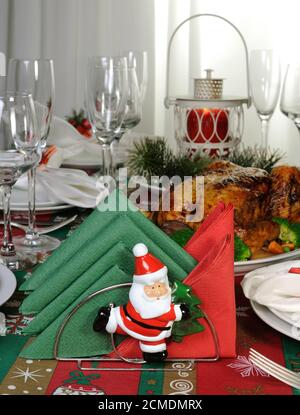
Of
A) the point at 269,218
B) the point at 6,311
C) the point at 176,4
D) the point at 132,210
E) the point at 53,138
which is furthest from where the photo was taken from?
the point at 176,4

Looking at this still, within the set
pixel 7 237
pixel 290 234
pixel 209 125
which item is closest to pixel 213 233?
pixel 290 234

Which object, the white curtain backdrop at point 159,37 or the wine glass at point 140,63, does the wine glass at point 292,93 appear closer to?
Result: the wine glass at point 140,63

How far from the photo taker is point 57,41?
3.38m

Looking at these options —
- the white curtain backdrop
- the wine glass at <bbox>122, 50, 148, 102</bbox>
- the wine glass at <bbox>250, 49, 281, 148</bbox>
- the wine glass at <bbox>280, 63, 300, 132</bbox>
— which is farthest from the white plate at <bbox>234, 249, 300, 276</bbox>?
the white curtain backdrop

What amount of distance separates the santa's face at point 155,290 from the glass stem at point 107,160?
0.70 meters

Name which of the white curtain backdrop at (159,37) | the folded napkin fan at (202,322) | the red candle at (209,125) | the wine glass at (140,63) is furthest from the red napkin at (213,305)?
the white curtain backdrop at (159,37)

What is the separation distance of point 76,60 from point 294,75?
2099mm

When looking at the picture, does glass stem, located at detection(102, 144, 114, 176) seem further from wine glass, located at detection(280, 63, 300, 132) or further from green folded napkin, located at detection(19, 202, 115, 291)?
green folded napkin, located at detection(19, 202, 115, 291)

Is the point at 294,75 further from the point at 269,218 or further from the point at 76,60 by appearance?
the point at 76,60

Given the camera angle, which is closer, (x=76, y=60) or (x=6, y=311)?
(x=6, y=311)

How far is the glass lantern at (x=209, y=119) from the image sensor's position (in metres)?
1.67

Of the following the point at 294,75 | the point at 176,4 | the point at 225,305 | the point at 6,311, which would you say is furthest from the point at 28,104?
the point at 176,4
